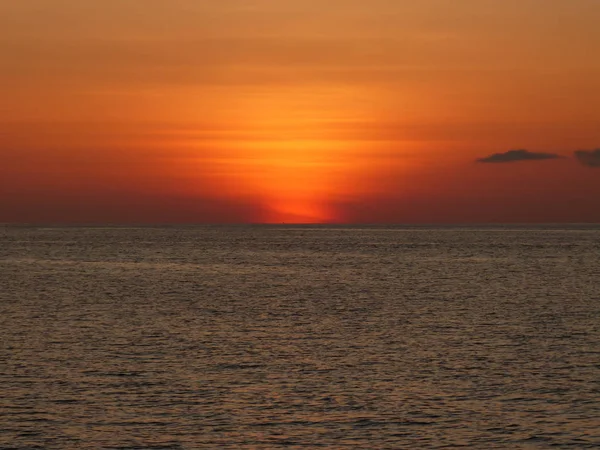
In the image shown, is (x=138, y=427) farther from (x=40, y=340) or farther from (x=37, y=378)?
(x=40, y=340)

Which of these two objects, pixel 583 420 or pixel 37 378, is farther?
pixel 37 378

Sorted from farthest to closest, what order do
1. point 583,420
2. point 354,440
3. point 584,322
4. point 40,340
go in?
point 584,322 → point 40,340 → point 583,420 → point 354,440

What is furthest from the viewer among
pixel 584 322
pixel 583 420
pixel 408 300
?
pixel 408 300

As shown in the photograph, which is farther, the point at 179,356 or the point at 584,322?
the point at 584,322

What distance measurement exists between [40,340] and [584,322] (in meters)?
36.6

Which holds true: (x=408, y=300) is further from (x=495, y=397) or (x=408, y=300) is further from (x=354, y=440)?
(x=354, y=440)

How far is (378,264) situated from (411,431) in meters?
120

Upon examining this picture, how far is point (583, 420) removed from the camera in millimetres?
33000

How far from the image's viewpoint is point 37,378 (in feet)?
131

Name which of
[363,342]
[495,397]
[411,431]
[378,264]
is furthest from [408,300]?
[378,264]

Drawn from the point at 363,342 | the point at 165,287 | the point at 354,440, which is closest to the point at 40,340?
the point at 363,342

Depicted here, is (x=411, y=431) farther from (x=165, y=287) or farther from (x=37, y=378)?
(x=165, y=287)

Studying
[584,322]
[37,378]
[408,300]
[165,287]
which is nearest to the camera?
[37,378]

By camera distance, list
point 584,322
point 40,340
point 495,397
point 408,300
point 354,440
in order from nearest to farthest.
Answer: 1. point 354,440
2. point 495,397
3. point 40,340
4. point 584,322
5. point 408,300
